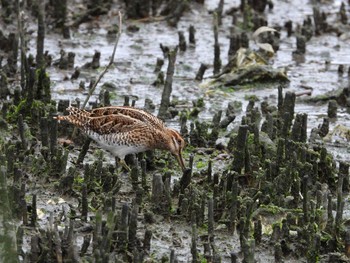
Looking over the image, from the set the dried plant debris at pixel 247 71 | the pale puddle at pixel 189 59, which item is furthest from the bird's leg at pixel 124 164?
the dried plant debris at pixel 247 71

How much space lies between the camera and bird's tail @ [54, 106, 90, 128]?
332 inches

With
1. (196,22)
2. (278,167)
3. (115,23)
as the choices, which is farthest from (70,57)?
(278,167)

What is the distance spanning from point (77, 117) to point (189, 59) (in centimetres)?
413

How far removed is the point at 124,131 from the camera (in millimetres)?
8359

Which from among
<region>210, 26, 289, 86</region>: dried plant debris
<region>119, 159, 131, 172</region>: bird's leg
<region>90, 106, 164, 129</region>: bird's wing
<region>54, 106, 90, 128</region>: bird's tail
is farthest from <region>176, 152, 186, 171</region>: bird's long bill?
<region>210, 26, 289, 86</region>: dried plant debris

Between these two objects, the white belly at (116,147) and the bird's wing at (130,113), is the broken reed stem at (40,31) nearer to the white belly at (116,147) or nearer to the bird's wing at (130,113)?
the bird's wing at (130,113)

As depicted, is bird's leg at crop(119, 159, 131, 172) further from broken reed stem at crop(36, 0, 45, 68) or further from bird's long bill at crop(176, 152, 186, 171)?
broken reed stem at crop(36, 0, 45, 68)

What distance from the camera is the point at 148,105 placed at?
10.3 meters

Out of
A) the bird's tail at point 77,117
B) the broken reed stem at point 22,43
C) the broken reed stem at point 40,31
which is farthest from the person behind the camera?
the broken reed stem at point 40,31

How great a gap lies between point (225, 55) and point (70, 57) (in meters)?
2.31

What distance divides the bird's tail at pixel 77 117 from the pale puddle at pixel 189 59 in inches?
68.0

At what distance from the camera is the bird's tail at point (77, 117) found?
8422 millimetres

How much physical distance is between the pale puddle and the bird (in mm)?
1560

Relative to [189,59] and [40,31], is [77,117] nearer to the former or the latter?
[40,31]
